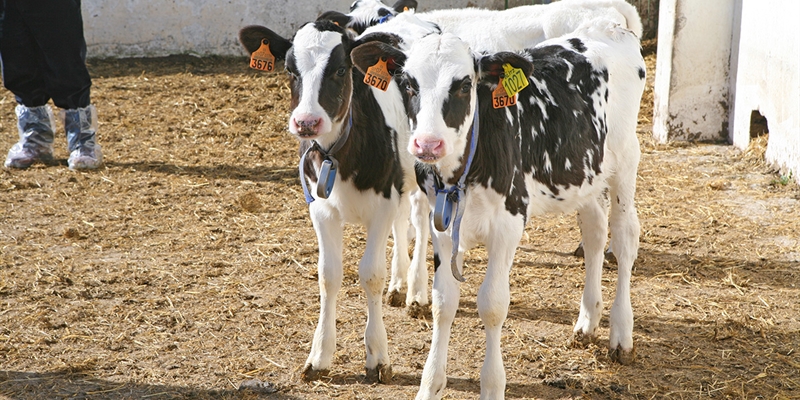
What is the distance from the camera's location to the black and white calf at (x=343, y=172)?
13.3 feet

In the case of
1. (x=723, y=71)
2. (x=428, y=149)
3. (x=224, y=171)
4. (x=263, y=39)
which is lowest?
(x=224, y=171)

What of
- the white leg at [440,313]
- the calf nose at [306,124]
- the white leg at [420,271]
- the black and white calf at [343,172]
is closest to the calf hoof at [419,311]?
the white leg at [420,271]

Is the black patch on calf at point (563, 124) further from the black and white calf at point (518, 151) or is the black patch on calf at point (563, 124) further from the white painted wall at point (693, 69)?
the white painted wall at point (693, 69)

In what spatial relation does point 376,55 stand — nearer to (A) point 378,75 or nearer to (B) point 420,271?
(A) point 378,75

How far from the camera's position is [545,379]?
4.20 metres

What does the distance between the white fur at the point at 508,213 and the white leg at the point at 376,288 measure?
1.31 feet

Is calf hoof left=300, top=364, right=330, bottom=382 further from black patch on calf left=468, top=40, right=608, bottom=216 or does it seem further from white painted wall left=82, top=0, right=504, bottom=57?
white painted wall left=82, top=0, right=504, bottom=57

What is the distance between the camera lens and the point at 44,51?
7.72m

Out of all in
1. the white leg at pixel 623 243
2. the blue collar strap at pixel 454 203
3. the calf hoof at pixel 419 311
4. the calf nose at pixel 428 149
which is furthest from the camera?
the calf hoof at pixel 419 311

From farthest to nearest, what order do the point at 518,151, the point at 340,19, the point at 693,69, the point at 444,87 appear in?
the point at 693,69
the point at 340,19
the point at 518,151
the point at 444,87

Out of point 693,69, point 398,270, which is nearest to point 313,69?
point 398,270

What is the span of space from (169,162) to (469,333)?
4.53 metres

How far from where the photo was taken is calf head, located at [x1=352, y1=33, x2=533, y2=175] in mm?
3445

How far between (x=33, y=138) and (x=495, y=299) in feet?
19.6
